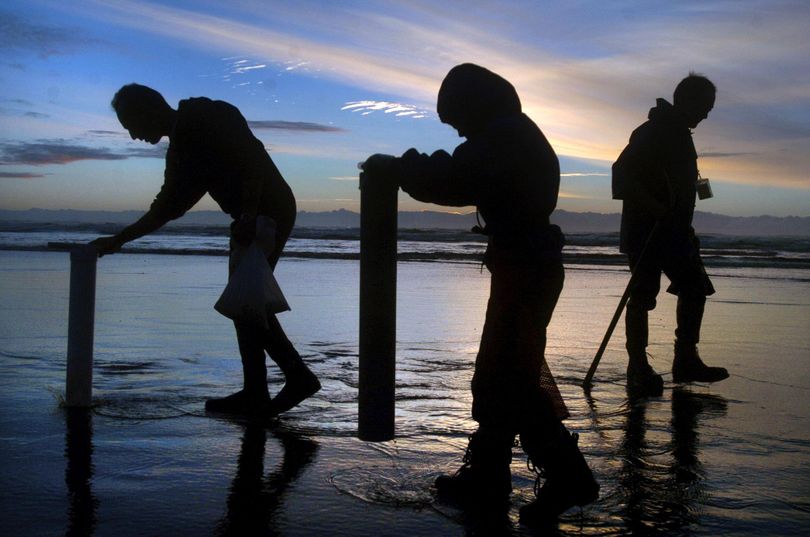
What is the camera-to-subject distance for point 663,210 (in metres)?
6.16

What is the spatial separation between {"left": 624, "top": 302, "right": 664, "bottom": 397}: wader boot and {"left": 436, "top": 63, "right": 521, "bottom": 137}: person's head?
3074 millimetres

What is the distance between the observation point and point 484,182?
3344mm

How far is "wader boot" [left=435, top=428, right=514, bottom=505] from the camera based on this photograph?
11.6 feet

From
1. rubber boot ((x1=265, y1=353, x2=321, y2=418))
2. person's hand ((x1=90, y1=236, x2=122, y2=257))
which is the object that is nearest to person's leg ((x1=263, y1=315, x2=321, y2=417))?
rubber boot ((x1=265, y1=353, x2=321, y2=418))

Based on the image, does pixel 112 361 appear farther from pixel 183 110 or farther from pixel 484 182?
pixel 484 182

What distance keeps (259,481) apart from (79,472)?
758 millimetres

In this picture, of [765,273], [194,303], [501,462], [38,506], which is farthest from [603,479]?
[765,273]

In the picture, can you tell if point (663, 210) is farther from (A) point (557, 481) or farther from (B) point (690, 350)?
(A) point (557, 481)

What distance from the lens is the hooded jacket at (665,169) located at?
6.23 metres

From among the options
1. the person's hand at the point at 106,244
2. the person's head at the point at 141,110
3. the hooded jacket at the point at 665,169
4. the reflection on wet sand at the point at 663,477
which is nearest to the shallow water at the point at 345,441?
the reflection on wet sand at the point at 663,477

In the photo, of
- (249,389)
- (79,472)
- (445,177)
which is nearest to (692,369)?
(249,389)

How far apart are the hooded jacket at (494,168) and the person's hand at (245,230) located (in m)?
1.80

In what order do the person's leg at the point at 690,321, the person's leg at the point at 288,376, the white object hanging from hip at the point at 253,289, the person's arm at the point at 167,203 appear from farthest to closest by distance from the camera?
1. the person's leg at the point at 690,321
2. the person's arm at the point at 167,203
3. the person's leg at the point at 288,376
4. the white object hanging from hip at the point at 253,289

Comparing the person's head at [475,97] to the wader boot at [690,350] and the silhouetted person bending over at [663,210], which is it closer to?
the silhouetted person bending over at [663,210]
